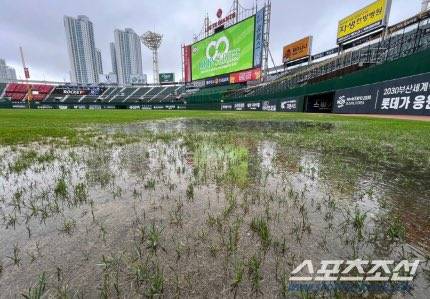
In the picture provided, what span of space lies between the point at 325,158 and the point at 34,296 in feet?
18.2

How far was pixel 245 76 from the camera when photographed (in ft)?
162

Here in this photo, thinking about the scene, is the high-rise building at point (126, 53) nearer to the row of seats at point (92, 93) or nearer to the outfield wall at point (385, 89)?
the row of seats at point (92, 93)

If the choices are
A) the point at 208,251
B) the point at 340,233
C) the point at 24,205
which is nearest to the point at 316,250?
the point at 340,233

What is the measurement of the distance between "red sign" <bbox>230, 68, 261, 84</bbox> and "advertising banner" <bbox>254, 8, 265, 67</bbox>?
156cm

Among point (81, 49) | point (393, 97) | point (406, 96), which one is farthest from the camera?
point (81, 49)

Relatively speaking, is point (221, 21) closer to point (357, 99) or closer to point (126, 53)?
point (357, 99)

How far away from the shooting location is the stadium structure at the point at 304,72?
1755 cm

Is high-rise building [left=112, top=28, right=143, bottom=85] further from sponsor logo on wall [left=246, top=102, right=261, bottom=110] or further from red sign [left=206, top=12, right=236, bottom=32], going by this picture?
sponsor logo on wall [left=246, top=102, right=261, bottom=110]

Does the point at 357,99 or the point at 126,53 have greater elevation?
the point at 126,53

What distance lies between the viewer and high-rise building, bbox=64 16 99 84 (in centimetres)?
15488

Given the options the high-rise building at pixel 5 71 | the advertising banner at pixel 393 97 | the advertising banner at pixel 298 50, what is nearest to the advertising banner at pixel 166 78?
the advertising banner at pixel 298 50

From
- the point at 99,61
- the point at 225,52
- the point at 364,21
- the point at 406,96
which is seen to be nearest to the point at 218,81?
the point at 225,52

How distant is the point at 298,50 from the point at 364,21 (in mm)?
19238

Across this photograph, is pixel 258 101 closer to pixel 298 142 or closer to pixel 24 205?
pixel 298 142
